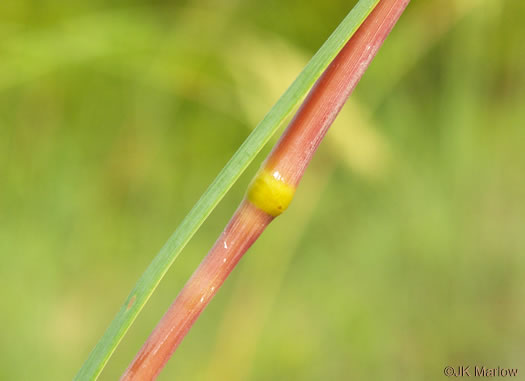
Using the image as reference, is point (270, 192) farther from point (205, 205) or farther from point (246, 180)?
point (246, 180)

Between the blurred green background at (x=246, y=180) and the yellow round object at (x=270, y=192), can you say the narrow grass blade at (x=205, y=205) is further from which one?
the blurred green background at (x=246, y=180)

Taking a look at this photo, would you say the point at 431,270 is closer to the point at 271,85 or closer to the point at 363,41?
the point at 271,85

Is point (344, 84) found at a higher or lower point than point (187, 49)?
lower

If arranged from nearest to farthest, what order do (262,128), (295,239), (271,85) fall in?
(262,128) → (271,85) → (295,239)

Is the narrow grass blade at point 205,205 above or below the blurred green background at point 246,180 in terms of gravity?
below

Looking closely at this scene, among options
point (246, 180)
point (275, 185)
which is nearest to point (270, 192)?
point (275, 185)

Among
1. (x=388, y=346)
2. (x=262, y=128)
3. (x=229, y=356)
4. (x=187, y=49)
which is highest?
(x=187, y=49)

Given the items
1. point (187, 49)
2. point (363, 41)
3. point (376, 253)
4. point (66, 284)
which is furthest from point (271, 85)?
point (363, 41)

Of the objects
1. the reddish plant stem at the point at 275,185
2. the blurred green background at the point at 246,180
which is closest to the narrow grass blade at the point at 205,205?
the reddish plant stem at the point at 275,185
